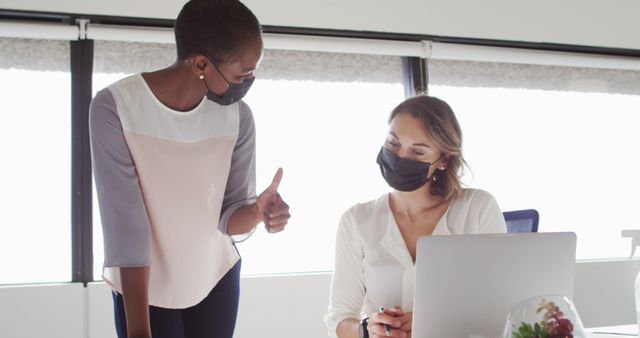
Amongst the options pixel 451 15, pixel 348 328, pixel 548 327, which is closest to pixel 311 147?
pixel 451 15

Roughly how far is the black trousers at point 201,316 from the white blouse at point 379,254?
0.43 meters

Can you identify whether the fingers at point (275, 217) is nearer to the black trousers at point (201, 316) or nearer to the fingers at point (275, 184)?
the fingers at point (275, 184)

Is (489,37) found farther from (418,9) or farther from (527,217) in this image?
(527,217)

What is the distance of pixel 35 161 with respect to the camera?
3557 mm

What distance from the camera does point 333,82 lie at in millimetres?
4078

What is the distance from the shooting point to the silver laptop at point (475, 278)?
4.43ft

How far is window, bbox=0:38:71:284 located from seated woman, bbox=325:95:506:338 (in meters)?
Result: 2.08

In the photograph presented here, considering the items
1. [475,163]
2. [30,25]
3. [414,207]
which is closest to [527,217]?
[414,207]

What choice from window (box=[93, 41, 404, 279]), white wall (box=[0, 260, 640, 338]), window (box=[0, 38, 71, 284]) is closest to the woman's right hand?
white wall (box=[0, 260, 640, 338])

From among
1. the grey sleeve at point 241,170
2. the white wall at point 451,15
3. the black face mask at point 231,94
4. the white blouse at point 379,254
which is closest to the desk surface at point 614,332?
the white blouse at point 379,254

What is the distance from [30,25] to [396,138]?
2217 millimetres

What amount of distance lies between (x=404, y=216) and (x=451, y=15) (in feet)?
7.57

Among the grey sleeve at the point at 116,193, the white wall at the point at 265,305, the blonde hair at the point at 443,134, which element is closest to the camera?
the grey sleeve at the point at 116,193

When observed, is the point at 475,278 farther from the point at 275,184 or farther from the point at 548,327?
the point at 275,184
